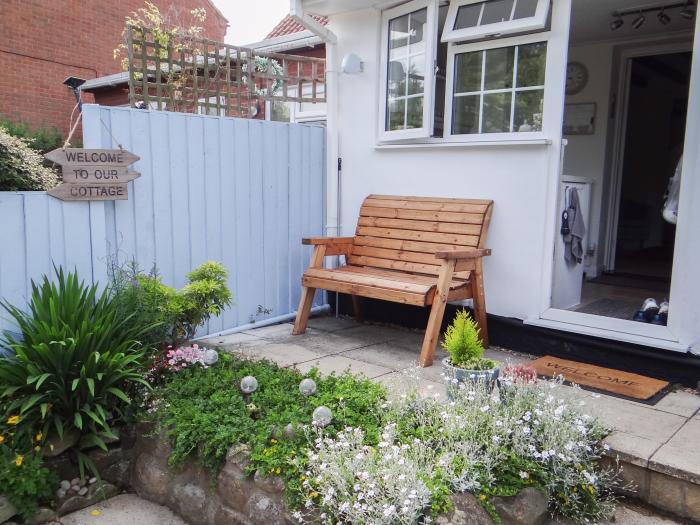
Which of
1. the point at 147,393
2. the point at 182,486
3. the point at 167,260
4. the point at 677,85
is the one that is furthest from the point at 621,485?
the point at 677,85

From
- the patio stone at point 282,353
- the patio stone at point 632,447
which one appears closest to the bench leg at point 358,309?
the patio stone at point 282,353

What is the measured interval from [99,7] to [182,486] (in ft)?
39.2

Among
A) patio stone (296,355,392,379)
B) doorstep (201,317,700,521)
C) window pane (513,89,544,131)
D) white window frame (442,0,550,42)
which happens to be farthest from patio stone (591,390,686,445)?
white window frame (442,0,550,42)

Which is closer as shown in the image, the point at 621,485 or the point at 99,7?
the point at 621,485

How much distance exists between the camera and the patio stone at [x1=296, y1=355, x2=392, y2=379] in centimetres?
366

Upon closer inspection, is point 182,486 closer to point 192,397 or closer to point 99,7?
point 192,397

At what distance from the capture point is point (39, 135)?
9.84m

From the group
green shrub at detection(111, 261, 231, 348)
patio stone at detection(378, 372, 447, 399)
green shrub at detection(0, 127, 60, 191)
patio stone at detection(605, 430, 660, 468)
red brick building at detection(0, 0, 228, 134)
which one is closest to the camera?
patio stone at detection(605, 430, 660, 468)

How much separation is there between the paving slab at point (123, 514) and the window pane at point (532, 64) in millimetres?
3535

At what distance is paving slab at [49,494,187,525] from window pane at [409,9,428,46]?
3713 millimetres

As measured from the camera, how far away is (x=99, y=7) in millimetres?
11961

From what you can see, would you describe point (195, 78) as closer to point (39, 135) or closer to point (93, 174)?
point (93, 174)

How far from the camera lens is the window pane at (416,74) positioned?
4590 mm

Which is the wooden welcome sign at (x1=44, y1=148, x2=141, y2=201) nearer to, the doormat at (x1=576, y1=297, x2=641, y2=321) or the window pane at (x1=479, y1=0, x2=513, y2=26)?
the window pane at (x1=479, y1=0, x2=513, y2=26)
